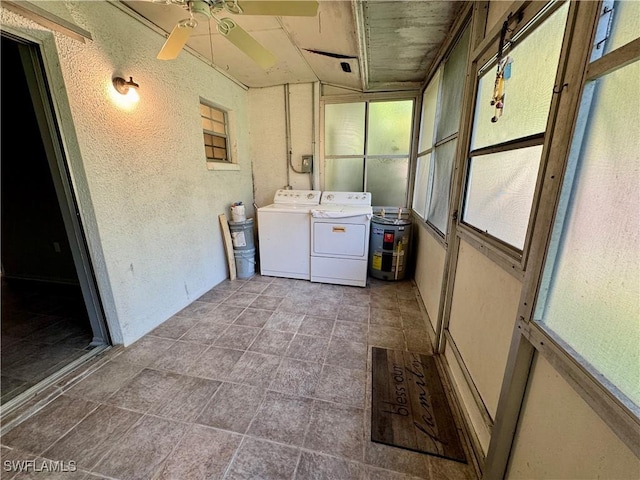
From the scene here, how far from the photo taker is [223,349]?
2053mm

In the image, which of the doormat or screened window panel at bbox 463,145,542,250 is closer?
screened window panel at bbox 463,145,542,250

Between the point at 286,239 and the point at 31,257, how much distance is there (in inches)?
121

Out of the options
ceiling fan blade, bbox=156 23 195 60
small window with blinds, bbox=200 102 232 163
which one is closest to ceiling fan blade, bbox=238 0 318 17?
ceiling fan blade, bbox=156 23 195 60

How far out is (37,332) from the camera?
7.14ft

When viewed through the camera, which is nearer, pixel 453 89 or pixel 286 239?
pixel 453 89

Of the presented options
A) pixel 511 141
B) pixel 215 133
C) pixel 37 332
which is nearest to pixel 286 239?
pixel 215 133

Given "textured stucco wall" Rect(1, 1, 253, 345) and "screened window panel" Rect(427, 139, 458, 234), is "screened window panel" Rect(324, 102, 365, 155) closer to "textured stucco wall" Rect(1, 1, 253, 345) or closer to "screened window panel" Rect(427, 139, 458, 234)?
"screened window panel" Rect(427, 139, 458, 234)

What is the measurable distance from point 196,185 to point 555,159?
9.59ft

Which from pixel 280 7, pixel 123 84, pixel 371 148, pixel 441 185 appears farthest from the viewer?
pixel 371 148

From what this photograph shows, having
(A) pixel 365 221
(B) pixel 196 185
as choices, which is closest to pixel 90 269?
(B) pixel 196 185

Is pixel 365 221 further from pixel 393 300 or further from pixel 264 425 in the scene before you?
pixel 264 425

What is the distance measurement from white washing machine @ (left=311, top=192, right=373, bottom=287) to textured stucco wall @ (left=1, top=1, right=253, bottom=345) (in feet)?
4.34

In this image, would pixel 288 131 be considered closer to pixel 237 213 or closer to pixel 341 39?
pixel 237 213

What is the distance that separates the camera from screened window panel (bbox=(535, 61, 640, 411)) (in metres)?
0.59
